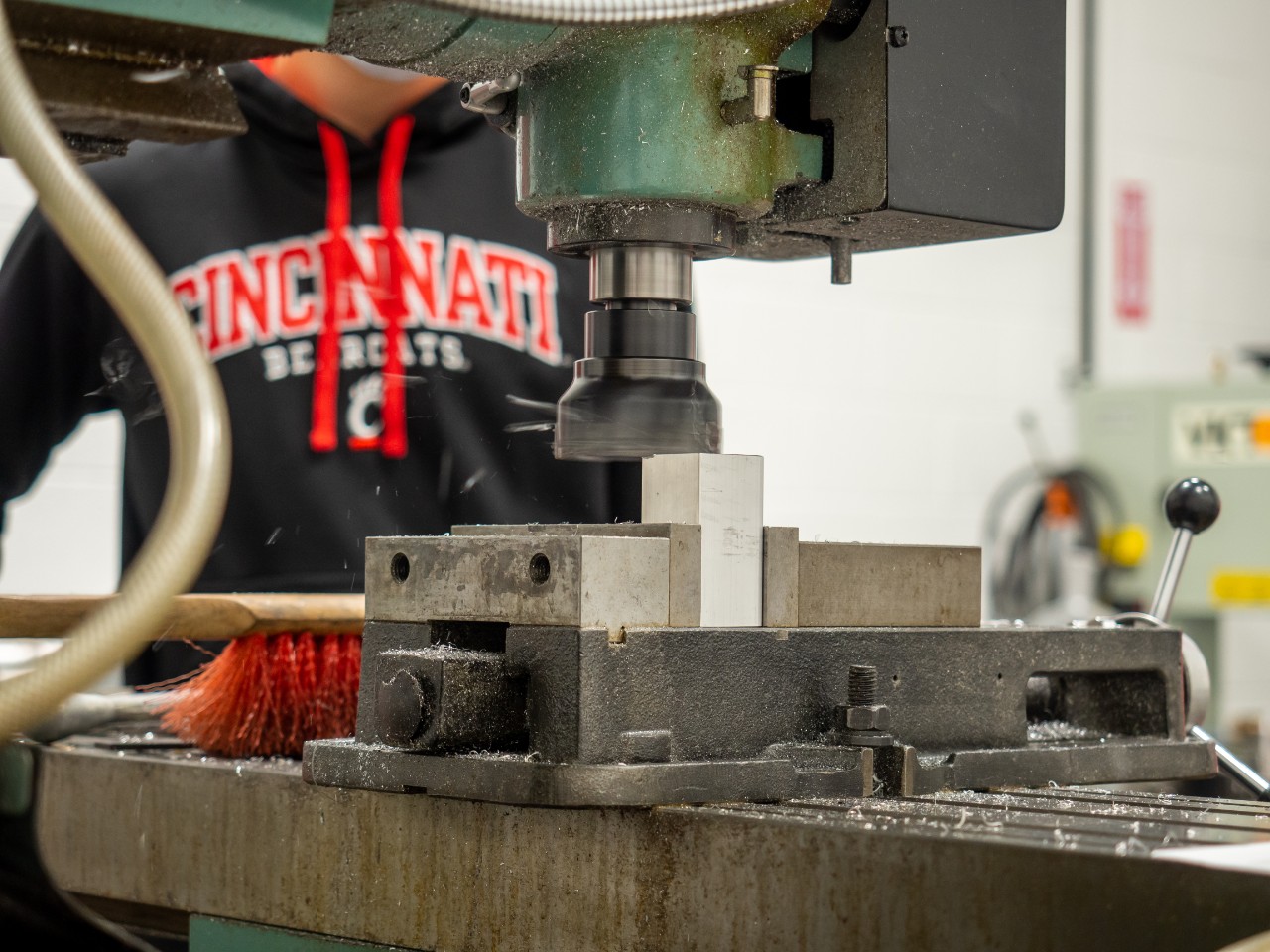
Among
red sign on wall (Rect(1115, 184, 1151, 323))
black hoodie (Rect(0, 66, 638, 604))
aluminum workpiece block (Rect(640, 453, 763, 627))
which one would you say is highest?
red sign on wall (Rect(1115, 184, 1151, 323))

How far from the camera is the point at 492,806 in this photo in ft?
2.63

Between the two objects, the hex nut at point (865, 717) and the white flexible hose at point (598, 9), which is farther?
the hex nut at point (865, 717)

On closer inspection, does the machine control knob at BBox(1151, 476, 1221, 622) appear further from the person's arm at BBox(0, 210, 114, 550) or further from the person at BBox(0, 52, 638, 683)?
the person's arm at BBox(0, 210, 114, 550)

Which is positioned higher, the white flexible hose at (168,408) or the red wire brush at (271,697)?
the white flexible hose at (168,408)

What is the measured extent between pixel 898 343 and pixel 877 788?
3.39 meters

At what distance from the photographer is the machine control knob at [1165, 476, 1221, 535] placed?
3.71 feet

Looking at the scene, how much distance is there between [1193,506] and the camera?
3.71ft

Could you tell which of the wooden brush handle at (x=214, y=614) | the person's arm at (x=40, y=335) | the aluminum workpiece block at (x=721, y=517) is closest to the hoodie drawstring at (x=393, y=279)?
the person's arm at (x=40, y=335)

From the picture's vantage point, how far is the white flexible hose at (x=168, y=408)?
496mm

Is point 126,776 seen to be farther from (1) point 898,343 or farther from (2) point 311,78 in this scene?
(1) point 898,343

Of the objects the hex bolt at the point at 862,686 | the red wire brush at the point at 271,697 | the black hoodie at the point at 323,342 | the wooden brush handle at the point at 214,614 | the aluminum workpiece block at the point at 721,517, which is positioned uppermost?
the black hoodie at the point at 323,342

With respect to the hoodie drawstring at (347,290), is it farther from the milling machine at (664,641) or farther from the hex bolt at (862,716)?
the hex bolt at (862,716)

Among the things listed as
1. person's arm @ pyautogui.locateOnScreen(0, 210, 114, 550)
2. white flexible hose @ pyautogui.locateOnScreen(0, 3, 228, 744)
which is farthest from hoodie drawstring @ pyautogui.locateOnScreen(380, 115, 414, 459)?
white flexible hose @ pyautogui.locateOnScreen(0, 3, 228, 744)

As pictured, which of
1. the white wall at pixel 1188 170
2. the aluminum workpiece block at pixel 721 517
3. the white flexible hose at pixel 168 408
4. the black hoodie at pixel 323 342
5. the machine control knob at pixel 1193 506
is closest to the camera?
the white flexible hose at pixel 168 408
